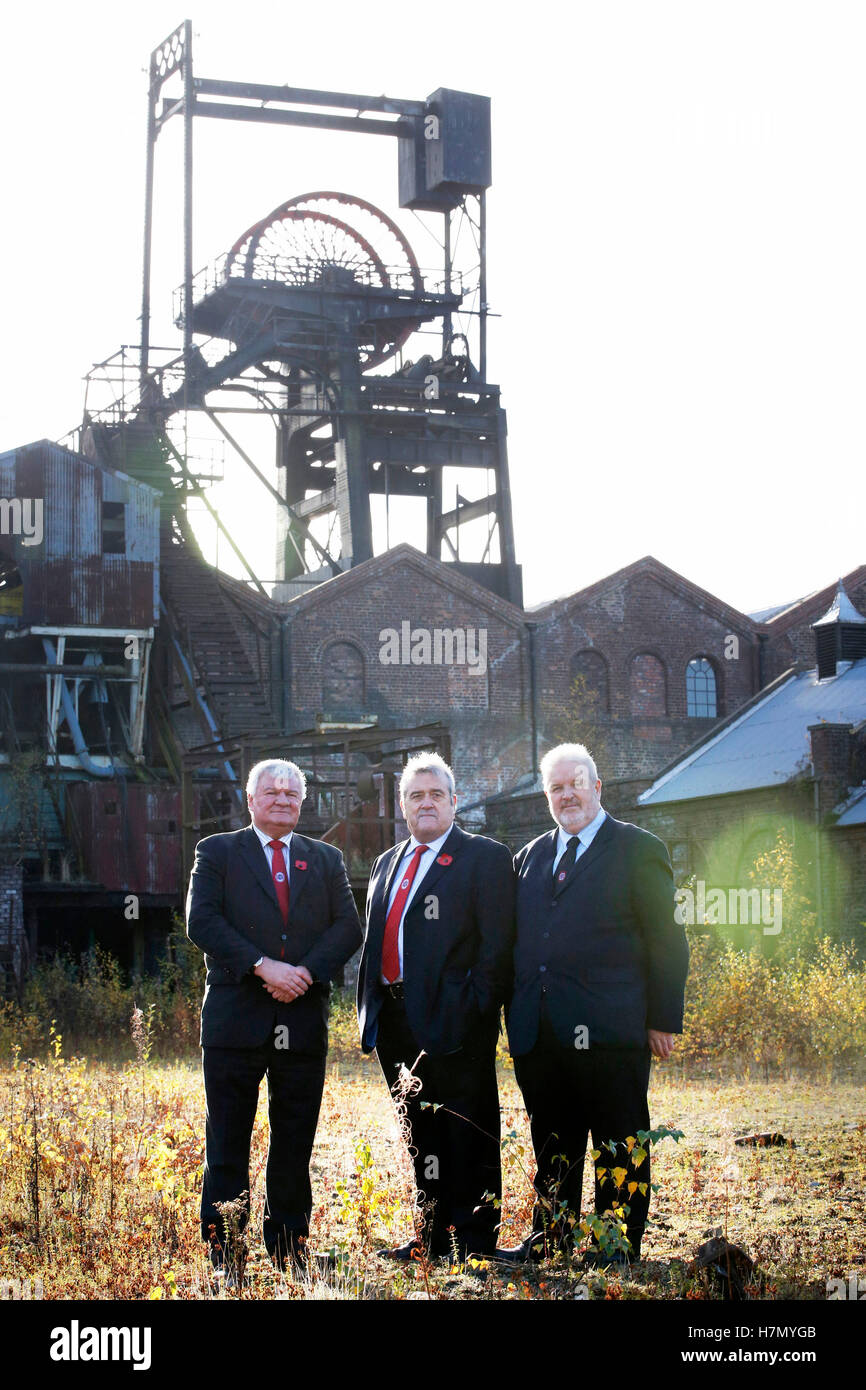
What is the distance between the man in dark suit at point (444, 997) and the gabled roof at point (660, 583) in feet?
100

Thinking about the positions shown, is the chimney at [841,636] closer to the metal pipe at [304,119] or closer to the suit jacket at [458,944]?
the metal pipe at [304,119]

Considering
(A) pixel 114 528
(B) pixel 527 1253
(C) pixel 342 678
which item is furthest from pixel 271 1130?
(C) pixel 342 678

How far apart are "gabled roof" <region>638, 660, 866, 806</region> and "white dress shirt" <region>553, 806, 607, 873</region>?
2114 cm

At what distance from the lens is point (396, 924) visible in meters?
6.41

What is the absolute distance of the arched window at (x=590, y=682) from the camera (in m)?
36.8

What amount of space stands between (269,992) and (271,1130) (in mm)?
542

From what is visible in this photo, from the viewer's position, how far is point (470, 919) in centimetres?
632

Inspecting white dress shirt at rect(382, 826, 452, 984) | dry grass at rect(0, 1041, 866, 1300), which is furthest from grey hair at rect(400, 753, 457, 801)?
dry grass at rect(0, 1041, 866, 1300)

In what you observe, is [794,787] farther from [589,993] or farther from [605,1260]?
[605,1260]

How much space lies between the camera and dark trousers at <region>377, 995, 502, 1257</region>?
624 centimetres

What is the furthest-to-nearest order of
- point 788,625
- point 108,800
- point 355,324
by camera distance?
point 788,625 → point 355,324 → point 108,800
